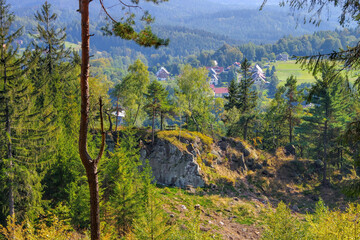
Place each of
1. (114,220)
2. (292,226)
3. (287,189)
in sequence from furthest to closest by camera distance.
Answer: (287,189), (114,220), (292,226)

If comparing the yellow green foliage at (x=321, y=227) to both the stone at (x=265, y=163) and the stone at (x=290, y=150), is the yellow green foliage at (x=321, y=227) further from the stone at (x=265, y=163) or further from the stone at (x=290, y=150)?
the stone at (x=290, y=150)

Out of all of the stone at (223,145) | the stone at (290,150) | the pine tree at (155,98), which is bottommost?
the stone at (290,150)

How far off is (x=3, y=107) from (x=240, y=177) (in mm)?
27376

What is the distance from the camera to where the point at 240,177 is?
3525 cm

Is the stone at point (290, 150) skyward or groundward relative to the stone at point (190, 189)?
skyward

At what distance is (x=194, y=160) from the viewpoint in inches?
1260

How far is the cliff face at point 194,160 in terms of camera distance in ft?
103

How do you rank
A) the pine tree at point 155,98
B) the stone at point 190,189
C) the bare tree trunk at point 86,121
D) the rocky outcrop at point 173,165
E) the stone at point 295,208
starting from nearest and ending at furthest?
the bare tree trunk at point 86,121
the stone at point 190,189
the stone at point 295,208
the rocky outcrop at point 173,165
the pine tree at point 155,98

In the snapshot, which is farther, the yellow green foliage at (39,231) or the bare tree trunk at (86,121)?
the yellow green foliage at (39,231)

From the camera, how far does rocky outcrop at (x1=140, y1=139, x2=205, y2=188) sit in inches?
1226

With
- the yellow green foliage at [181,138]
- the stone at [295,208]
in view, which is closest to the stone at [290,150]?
the stone at [295,208]

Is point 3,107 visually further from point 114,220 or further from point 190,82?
point 190,82

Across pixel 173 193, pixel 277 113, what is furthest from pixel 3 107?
pixel 277 113

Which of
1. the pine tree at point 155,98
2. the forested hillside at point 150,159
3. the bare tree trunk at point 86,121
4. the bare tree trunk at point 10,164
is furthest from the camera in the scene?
the pine tree at point 155,98
